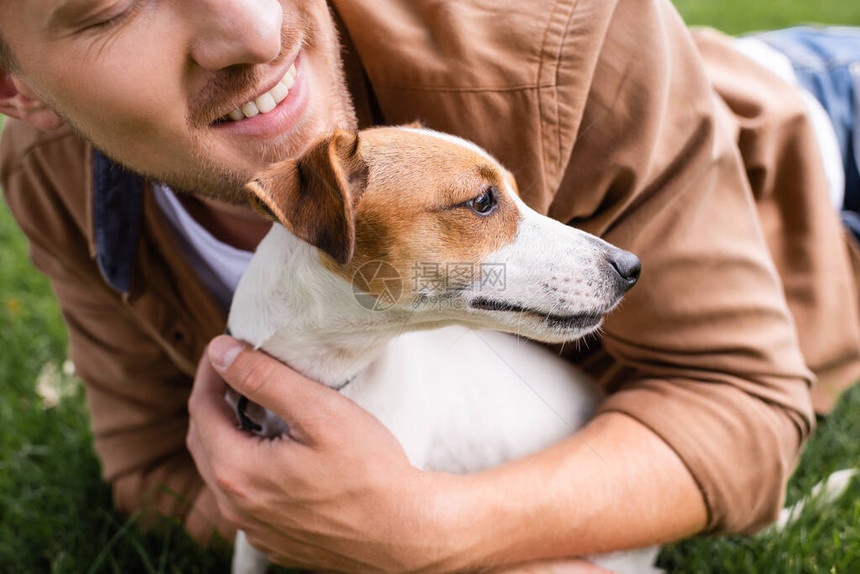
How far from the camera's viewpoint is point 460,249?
1396 millimetres

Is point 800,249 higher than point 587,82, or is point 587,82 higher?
point 587,82

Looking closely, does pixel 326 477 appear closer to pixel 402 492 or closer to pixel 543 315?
pixel 402 492

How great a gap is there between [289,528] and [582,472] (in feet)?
2.10

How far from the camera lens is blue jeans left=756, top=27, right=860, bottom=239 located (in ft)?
7.38

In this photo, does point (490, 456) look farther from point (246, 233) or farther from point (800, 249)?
point (800, 249)

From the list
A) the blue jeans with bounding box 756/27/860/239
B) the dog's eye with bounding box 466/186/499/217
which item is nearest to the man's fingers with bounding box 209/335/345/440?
the dog's eye with bounding box 466/186/499/217

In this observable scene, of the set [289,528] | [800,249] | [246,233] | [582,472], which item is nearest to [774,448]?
[582,472]

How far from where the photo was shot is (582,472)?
5.41ft

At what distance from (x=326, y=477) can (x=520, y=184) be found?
734 mm

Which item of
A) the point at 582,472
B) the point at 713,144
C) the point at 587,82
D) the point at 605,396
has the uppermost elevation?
the point at 587,82

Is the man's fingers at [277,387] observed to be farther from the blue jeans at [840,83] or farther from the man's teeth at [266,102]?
the blue jeans at [840,83]

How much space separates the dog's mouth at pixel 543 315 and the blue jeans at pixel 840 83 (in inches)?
47.3

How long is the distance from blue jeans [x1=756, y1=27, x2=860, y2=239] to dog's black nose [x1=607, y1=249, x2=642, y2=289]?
1108 mm

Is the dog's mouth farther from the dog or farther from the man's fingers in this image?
the man's fingers
